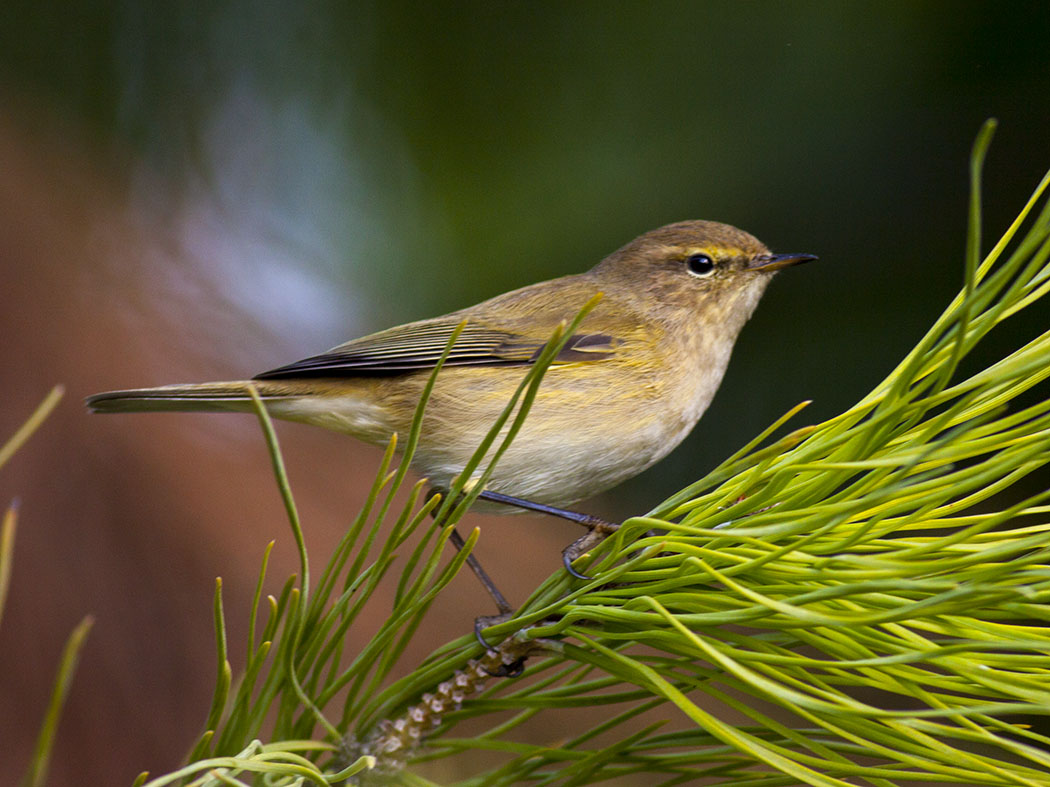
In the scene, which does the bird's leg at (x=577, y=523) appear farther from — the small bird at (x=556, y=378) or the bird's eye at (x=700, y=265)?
the bird's eye at (x=700, y=265)

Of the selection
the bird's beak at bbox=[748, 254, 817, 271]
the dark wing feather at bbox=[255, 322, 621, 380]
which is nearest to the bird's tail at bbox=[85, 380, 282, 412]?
the dark wing feather at bbox=[255, 322, 621, 380]

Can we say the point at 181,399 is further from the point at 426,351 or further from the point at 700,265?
the point at 700,265

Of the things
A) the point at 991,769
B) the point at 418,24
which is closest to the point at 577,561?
the point at 991,769

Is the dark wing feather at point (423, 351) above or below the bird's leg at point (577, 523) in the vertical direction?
above

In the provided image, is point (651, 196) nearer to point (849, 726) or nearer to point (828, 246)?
point (828, 246)

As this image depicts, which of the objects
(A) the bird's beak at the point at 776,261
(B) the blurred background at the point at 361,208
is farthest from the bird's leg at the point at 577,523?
(A) the bird's beak at the point at 776,261

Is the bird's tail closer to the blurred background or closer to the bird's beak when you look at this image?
the blurred background
